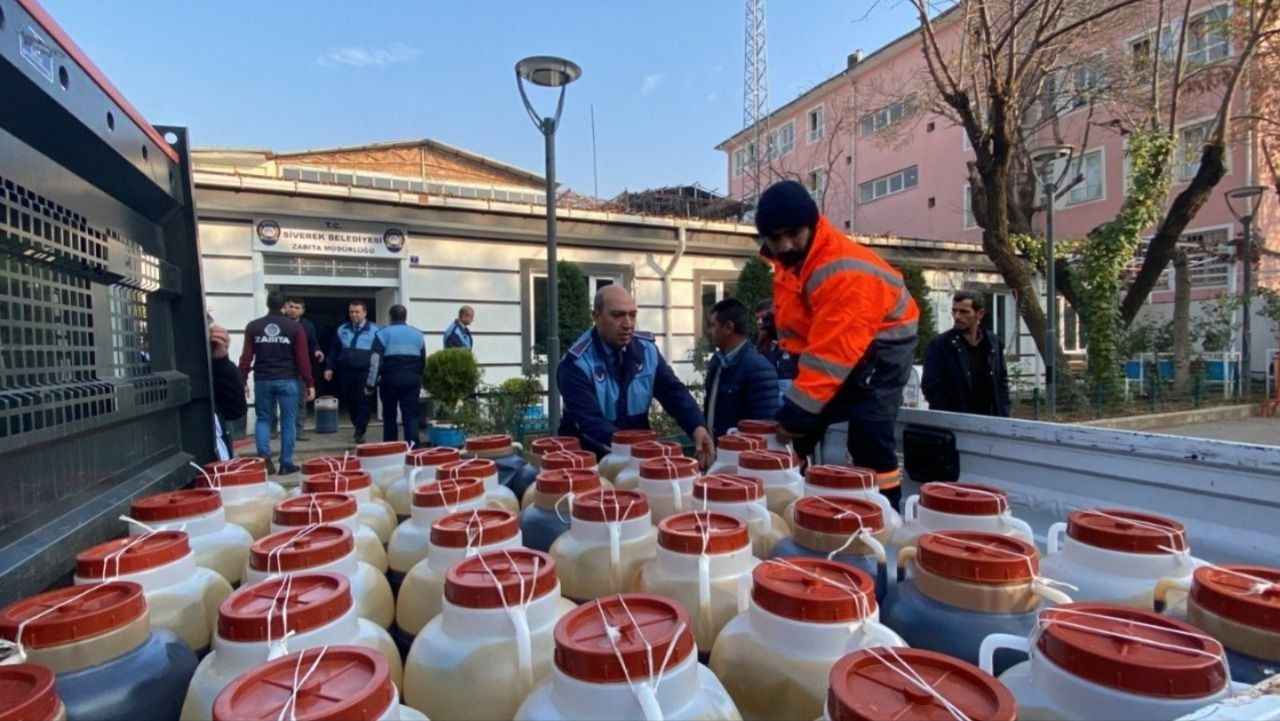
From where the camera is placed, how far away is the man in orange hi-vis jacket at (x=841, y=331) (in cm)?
237

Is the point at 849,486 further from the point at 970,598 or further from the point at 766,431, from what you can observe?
the point at 766,431

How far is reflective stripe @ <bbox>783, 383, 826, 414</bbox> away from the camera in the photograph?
2.33 meters

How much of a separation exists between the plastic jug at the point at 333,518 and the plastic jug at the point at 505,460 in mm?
773

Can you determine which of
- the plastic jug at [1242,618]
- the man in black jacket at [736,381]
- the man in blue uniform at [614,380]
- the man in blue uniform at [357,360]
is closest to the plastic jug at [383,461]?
the man in blue uniform at [614,380]

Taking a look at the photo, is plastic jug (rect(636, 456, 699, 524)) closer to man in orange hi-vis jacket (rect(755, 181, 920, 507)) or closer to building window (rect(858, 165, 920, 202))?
man in orange hi-vis jacket (rect(755, 181, 920, 507))

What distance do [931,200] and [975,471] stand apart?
73.8 feet

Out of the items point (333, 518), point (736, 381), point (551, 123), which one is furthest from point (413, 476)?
point (551, 123)

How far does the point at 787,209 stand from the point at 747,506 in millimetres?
1446

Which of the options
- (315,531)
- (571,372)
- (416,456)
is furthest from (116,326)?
(571,372)

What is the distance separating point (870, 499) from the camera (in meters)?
1.56

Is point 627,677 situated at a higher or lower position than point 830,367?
lower

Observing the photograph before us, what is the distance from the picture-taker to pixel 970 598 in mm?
1050

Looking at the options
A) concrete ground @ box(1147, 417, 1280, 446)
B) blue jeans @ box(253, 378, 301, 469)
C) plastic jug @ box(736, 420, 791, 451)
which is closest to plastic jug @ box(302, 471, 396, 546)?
plastic jug @ box(736, 420, 791, 451)

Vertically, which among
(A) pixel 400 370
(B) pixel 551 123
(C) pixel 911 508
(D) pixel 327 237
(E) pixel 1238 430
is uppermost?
(B) pixel 551 123
